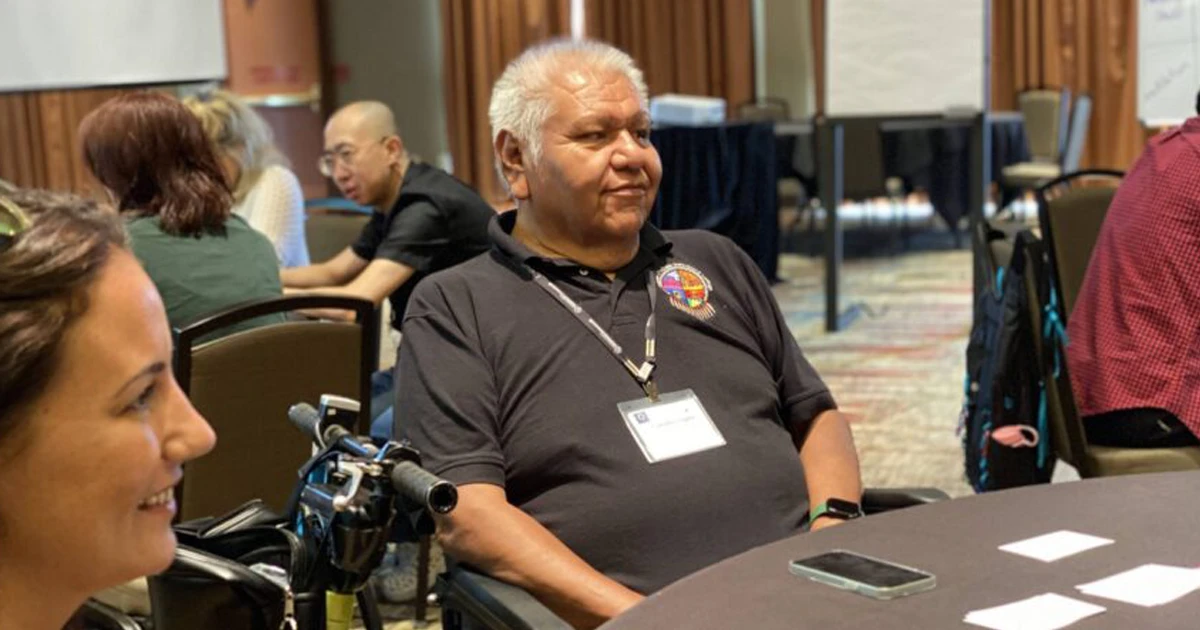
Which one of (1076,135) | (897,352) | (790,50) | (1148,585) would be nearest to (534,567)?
(1148,585)

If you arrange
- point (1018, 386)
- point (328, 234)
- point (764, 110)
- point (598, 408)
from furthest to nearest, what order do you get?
point (764, 110) < point (328, 234) < point (1018, 386) < point (598, 408)

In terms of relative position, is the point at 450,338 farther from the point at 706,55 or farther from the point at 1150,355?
the point at 706,55

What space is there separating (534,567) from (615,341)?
393mm

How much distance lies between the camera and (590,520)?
199 centimetres

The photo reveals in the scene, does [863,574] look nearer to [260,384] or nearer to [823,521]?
[823,521]

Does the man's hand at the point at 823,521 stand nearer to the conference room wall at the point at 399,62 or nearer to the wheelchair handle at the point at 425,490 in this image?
the wheelchair handle at the point at 425,490

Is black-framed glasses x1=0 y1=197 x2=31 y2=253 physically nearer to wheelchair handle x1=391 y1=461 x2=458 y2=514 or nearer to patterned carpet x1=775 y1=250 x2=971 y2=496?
wheelchair handle x1=391 y1=461 x2=458 y2=514

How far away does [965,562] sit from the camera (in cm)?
147

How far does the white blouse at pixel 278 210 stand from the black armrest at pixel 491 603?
239cm

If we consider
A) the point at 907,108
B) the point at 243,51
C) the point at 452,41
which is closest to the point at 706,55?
the point at 452,41

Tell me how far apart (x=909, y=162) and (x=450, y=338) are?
7.37 metres

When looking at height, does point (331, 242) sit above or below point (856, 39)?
below

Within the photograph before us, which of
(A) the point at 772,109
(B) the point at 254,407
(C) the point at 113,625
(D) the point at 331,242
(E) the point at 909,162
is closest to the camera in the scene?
(C) the point at 113,625

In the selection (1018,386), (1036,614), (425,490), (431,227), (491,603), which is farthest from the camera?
(431,227)
